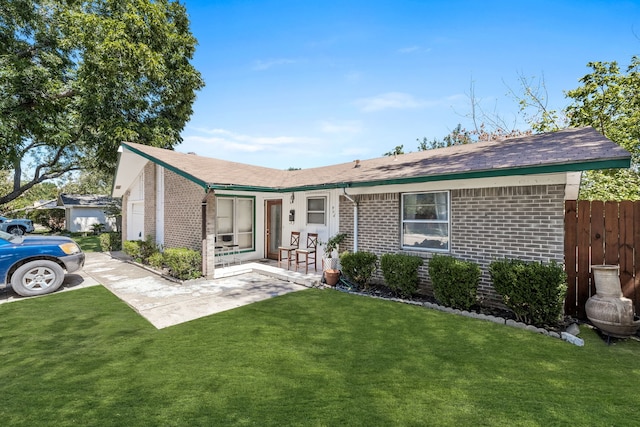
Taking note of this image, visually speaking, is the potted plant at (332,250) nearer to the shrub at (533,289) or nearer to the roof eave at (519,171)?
the roof eave at (519,171)

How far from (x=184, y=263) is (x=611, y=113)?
18.6 meters

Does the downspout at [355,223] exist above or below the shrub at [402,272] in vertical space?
above

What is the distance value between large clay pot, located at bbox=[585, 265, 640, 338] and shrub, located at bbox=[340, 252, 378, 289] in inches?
169

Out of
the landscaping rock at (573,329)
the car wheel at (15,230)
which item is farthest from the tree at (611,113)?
the car wheel at (15,230)

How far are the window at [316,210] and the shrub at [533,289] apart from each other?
5.71 metres

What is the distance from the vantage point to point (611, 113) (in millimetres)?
13438

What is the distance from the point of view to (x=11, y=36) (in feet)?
56.4

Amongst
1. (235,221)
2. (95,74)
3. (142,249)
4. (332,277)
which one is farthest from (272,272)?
(95,74)

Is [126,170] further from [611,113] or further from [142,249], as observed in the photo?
[611,113]

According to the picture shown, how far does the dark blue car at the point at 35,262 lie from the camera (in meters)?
7.27

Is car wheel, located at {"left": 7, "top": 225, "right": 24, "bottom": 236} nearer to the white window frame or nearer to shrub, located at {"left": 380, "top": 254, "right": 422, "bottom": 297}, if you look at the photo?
the white window frame

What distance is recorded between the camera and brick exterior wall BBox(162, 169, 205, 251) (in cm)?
990

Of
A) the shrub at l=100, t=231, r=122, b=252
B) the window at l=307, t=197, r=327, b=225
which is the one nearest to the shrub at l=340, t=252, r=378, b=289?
the window at l=307, t=197, r=327, b=225

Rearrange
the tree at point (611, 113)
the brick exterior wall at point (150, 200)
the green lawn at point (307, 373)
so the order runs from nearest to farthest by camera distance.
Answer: the green lawn at point (307, 373) → the tree at point (611, 113) → the brick exterior wall at point (150, 200)
